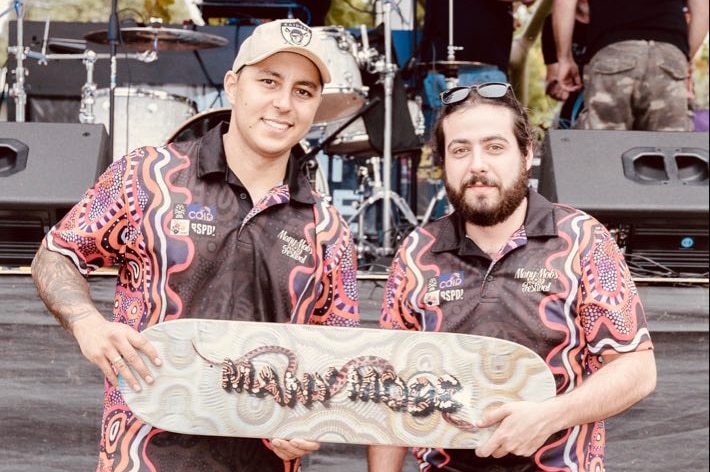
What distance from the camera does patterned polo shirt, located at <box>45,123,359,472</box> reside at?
2.20m

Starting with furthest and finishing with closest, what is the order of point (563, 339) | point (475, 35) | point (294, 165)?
point (475, 35) < point (294, 165) < point (563, 339)

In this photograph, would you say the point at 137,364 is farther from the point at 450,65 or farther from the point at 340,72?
the point at 450,65

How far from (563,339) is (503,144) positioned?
48 centimetres

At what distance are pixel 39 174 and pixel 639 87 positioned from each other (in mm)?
2353

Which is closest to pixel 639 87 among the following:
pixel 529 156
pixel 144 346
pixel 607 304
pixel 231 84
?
pixel 529 156

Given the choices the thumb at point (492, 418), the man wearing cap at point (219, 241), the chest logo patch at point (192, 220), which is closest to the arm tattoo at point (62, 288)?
the man wearing cap at point (219, 241)

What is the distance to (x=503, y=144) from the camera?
7.61 ft

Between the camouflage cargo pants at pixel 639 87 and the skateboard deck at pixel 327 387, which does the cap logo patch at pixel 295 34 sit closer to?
the skateboard deck at pixel 327 387

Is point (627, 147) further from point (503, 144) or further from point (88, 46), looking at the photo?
point (88, 46)

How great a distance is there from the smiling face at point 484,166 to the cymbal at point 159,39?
306cm

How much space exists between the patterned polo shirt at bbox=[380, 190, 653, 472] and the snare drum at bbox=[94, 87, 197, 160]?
3240 millimetres

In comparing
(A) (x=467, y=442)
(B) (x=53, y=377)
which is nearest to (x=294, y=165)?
(A) (x=467, y=442)

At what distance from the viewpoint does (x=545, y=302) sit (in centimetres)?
225

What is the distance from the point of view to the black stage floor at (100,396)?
3.25 metres
